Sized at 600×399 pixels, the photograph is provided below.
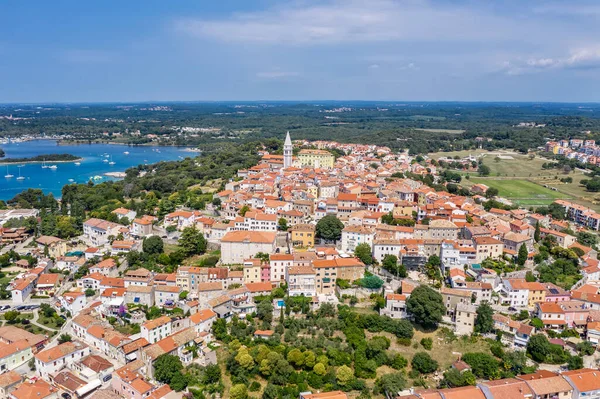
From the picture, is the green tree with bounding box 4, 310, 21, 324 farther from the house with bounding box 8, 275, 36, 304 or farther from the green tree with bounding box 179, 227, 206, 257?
the green tree with bounding box 179, 227, 206, 257

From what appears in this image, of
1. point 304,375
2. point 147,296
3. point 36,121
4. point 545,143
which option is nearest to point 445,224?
point 304,375

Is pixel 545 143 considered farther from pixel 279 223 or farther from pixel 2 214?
pixel 2 214

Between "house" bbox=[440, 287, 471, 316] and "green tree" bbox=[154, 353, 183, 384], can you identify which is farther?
"house" bbox=[440, 287, 471, 316]

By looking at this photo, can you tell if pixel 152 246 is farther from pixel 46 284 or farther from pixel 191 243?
pixel 46 284

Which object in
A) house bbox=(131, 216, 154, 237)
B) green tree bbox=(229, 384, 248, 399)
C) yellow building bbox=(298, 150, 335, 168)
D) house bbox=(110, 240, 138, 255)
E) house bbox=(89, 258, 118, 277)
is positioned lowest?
green tree bbox=(229, 384, 248, 399)

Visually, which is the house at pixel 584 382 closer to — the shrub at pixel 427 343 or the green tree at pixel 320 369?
the shrub at pixel 427 343

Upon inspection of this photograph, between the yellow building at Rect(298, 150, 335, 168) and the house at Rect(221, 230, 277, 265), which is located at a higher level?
the yellow building at Rect(298, 150, 335, 168)

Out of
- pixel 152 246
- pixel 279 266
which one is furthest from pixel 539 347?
pixel 152 246

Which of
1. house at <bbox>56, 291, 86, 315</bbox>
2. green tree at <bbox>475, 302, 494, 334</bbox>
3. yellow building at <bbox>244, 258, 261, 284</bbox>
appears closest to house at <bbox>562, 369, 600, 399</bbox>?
green tree at <bbox>475, 302, 494, 334</bbox>
